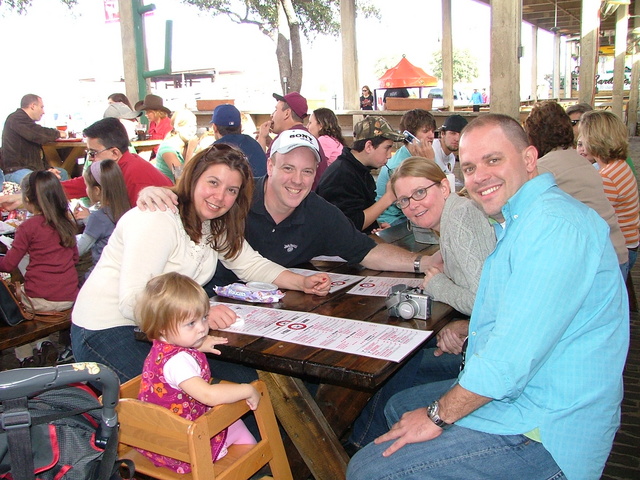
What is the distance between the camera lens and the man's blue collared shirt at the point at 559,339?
1664mm

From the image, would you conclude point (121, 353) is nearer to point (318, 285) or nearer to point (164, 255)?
point (164, 255)

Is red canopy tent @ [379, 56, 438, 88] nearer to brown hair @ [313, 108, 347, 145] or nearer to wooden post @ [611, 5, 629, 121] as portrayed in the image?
wooden post @ [611, 5, 629, 121]

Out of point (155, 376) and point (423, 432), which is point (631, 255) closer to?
point (423, 432)

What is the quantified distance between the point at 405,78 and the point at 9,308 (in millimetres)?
17709

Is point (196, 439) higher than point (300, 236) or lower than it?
lower

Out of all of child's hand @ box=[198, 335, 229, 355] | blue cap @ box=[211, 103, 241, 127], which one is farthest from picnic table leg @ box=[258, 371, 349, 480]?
blue cap @ box=[211, 103, 241, 127]

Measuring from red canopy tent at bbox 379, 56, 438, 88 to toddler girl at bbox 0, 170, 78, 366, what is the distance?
54.5 feet

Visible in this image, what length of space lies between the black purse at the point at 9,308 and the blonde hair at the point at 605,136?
4344mm

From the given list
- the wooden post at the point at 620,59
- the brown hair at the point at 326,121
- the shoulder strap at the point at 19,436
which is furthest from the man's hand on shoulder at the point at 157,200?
the wooden post at the point at 620,59

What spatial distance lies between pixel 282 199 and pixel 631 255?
321cm

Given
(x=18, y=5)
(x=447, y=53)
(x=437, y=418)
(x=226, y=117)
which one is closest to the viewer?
(x=437, y=418)

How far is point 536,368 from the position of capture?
172 centimetres

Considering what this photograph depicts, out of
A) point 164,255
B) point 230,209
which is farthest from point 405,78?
point 164,255

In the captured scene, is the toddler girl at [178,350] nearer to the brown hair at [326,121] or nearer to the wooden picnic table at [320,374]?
the wooden picnic table at [320,374]
